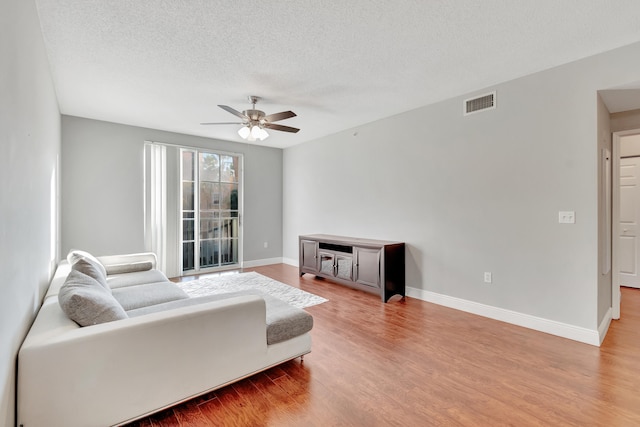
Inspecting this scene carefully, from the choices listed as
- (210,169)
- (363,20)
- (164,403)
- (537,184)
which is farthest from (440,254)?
(210,169)

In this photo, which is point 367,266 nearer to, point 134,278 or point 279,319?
point 279,319

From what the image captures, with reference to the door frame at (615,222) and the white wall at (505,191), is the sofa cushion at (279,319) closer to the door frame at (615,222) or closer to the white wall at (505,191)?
→ the white wall at (505,191)

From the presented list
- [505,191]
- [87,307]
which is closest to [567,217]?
[505,191]

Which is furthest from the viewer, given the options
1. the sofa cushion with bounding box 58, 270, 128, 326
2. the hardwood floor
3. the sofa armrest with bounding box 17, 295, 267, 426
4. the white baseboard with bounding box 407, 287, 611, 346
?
the white baseboard with bounding box 407, 287, 611, 346

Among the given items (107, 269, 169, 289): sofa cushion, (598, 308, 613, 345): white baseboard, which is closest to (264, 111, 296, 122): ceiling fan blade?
(107, 269, 169, 289): sofa cushion

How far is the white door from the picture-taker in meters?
4.63

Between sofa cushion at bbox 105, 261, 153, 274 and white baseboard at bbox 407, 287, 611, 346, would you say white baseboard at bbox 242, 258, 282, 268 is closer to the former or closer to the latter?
sofa cushion at bbox 105, 261, 153, 274

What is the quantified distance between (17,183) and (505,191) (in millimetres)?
4042

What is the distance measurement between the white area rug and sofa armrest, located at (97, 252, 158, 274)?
750mm

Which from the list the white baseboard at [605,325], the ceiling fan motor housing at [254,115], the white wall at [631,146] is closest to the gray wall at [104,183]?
the ceiling fan motor housing at [254,115]

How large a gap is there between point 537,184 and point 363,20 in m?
2.42

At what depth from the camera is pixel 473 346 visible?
269cm

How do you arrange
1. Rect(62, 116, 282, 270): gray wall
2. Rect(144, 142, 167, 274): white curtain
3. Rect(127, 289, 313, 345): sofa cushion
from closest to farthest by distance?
Rect(127, 289, 313, 345): sofa cushion, Rect(62, 116, 282, 270): gray wall, Rect(144, 142, 167, 274): white curtain

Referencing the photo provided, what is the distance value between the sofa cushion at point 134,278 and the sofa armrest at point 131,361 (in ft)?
4.27
